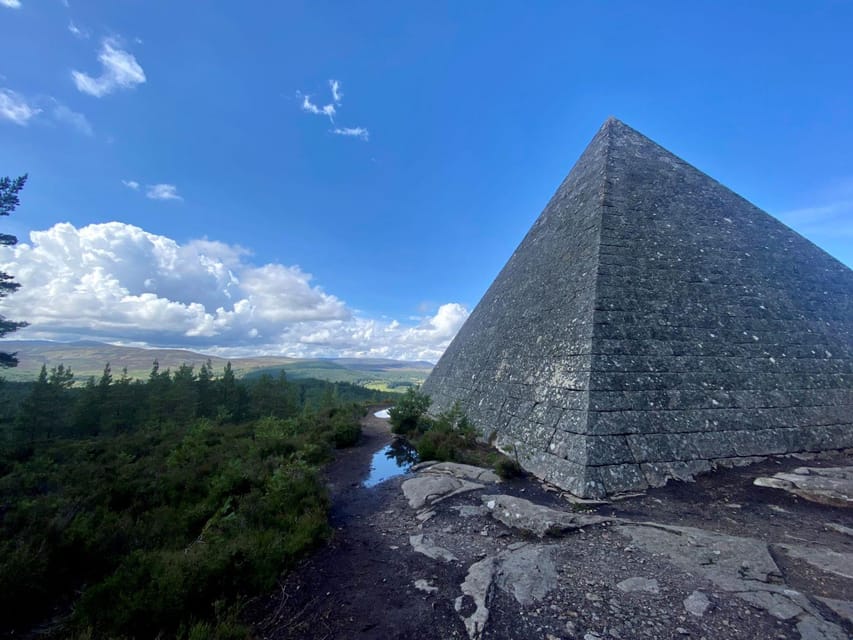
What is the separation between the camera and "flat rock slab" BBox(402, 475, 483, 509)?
25.4 ft

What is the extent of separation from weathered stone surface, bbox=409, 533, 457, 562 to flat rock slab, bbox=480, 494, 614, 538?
1.41 m

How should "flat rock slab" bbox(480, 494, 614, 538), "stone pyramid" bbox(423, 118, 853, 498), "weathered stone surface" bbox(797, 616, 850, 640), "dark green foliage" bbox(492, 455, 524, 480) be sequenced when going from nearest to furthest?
"weathered stone surface" bbox(797, 616, 850, 640) < "flat rock slab" bbox(480, 494, 614, 538) < "stone pyramid" bbox(423, 118, 853, 498) < "dark green foliage" bbox(492, 455, 524, 480)

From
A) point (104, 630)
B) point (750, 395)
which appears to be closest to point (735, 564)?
point (750, 395)

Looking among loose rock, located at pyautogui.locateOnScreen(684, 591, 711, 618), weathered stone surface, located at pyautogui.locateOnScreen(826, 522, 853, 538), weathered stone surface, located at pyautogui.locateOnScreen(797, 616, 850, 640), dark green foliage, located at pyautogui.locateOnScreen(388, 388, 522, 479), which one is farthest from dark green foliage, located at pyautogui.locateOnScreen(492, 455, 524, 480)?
weathered stone surface, located at pyautogui.locateOnScreen(797, 616, 850, 640)

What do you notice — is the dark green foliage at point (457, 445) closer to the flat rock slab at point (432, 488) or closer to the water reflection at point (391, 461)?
the water reflection at point (391, 461)

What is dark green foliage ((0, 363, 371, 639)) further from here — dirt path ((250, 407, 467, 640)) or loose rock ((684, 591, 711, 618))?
loose rock ((684, 591, 711, 618))

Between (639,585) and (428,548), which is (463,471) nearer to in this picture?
(428,548)

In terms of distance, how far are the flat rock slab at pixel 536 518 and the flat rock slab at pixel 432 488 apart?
133 cm

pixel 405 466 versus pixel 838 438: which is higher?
pixel 838 438

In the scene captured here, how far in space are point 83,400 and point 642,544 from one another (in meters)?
39.2

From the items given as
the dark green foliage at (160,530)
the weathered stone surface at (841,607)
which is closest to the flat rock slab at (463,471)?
the dark green foliage at (160,530)

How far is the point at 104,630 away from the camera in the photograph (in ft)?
12.7

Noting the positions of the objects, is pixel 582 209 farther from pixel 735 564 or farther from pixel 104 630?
pixel 104 630

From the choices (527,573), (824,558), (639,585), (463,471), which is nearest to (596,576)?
(639,585)
